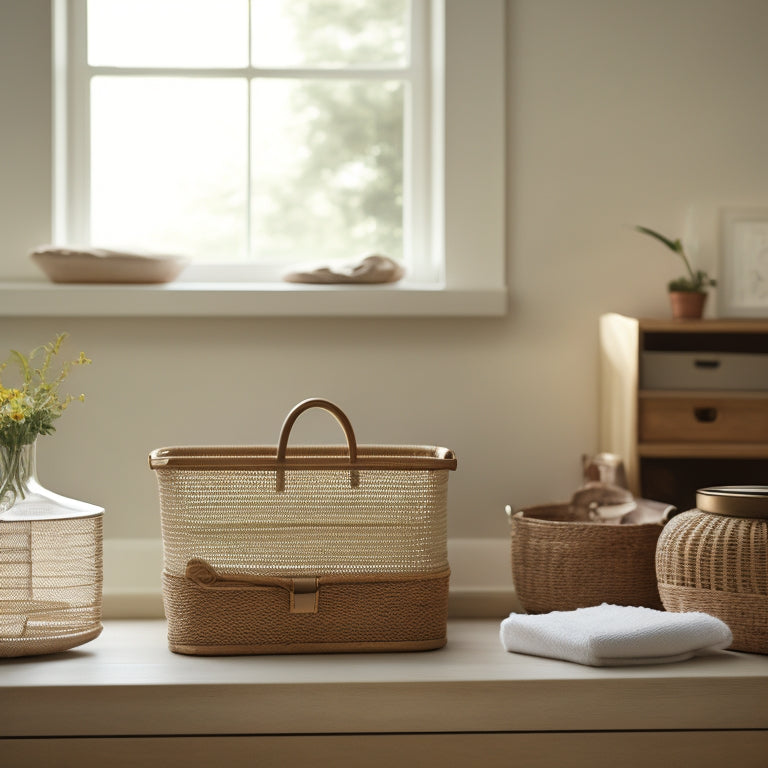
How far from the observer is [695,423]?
7.13 feet

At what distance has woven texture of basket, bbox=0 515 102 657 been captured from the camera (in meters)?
1.85

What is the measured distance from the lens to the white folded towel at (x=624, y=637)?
1.73 m

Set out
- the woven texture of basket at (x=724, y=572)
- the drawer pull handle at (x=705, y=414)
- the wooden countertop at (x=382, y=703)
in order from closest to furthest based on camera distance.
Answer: the wooden countertop at (x=382, y=703) → the woven texture of basket at (x=724, y=572) → the drawer pull handle at (x=705, y=414)

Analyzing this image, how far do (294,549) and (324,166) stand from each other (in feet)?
3.59

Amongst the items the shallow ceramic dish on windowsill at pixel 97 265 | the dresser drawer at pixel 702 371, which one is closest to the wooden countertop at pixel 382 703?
the dresser drawer at pixel 702 371

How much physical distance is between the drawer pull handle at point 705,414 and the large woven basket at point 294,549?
2.11 feet

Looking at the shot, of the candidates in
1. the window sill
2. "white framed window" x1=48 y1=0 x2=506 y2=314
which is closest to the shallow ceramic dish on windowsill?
the window sill

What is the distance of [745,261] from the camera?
2.43 m

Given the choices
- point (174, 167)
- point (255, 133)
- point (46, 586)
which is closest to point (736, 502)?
point (46, 586)

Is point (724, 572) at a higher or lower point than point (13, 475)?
lower

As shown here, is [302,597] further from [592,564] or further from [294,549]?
[592,564]

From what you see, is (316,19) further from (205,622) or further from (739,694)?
(739,694)

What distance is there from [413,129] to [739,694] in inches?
60.2

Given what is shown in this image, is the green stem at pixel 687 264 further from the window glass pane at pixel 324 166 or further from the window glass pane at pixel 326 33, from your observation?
the window glass pane at pixel 326 33
